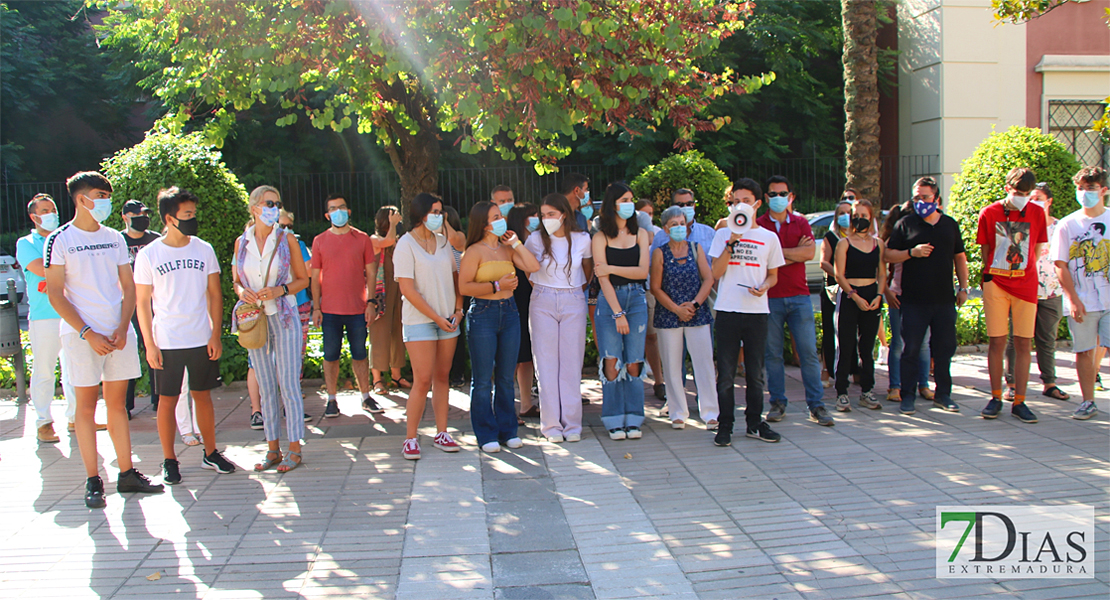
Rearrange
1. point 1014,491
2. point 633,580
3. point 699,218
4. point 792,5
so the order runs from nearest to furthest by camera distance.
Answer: point 633,580 < point 1014,491 < point 699,218 < point 792,5

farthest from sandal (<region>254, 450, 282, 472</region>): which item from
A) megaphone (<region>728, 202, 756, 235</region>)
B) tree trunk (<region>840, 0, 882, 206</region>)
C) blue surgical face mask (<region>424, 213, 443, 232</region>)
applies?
tree trunk (<region>840, 0, 882, 206</region>)

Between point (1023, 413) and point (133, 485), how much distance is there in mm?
6631

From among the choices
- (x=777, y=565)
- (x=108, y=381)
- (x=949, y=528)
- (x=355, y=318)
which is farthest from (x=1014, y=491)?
(x=108, y=381)

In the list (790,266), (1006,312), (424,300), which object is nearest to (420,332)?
(424,300)

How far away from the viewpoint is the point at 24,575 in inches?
167

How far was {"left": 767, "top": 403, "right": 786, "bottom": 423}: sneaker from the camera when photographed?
22.6ft

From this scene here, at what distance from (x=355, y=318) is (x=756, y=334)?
3.56 m

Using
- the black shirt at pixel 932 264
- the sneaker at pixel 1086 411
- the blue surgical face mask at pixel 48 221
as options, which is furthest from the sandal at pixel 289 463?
the sneaker at pixel 1086 411

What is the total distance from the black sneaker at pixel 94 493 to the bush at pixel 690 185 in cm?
649

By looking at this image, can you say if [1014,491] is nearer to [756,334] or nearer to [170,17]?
[756,334]

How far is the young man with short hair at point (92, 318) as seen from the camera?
5.28 m

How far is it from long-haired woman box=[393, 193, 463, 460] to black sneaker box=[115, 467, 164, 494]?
1.69m

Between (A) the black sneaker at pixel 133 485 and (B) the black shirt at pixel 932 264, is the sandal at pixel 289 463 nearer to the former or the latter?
(A) the black sneaker at pixel 133 485

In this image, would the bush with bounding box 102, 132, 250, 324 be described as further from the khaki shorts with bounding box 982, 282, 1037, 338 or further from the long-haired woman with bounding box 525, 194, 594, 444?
the khaki shorts with bounding box 982, 282, 1037, 338
